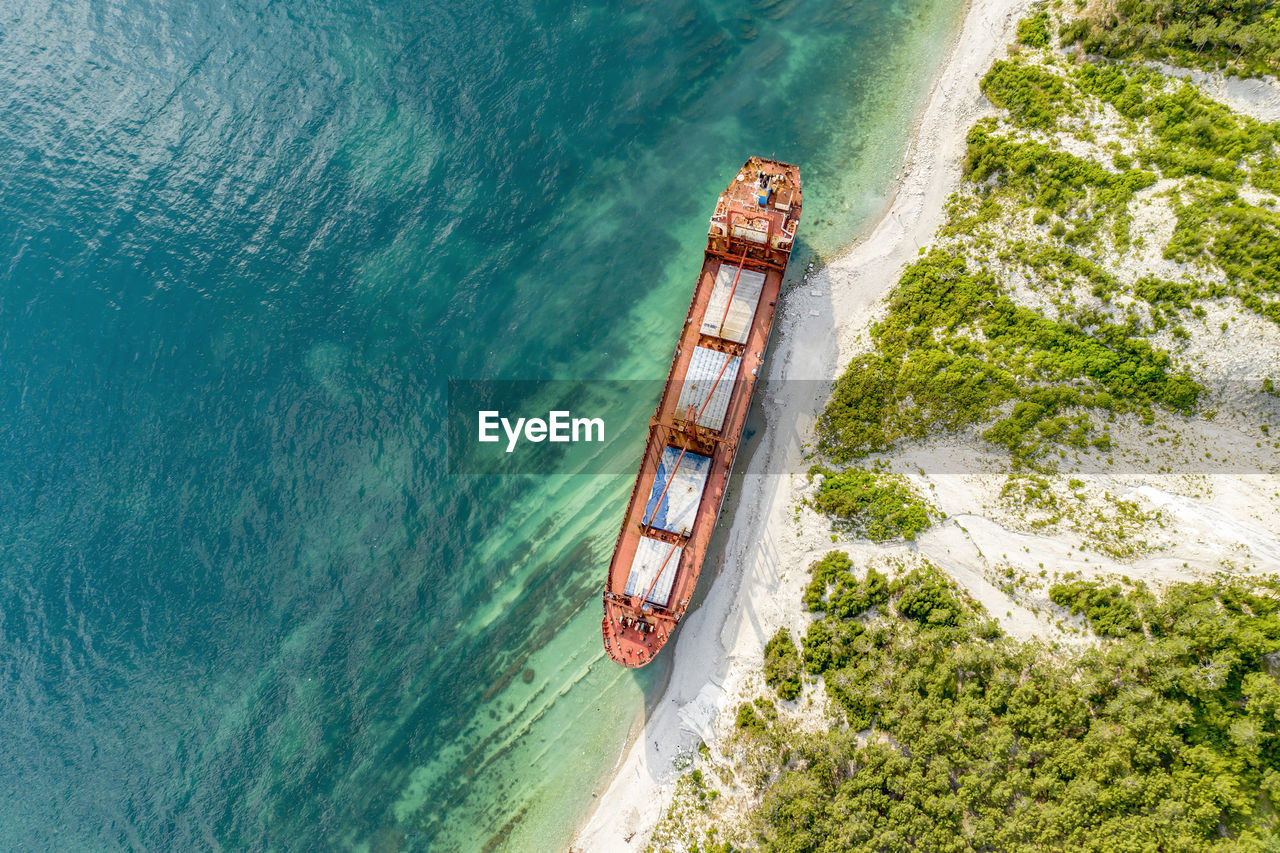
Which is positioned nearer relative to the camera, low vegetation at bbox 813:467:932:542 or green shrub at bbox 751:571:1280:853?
green shrub at bbox 751:571:1280:853

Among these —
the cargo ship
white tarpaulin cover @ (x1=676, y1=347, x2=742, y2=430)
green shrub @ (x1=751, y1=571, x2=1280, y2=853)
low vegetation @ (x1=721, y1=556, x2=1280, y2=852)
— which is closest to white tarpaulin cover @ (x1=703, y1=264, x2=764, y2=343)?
the cargo ship

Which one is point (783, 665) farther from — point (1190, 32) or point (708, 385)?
point (1190, 32)

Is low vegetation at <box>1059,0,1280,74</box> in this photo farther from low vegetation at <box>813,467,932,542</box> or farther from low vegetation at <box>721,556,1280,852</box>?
low vegetation at <box>813,467,932,542</box>

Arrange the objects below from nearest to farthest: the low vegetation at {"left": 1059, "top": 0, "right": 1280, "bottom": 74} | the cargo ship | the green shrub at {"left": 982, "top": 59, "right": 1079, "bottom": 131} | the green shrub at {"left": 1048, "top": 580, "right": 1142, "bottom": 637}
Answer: the green shrub at {"left": 1048, "top": 580, "right": 1142, "bottom": 637}
the cargo ship
the low vegetation at {"left": 1059, "top": 0, "right": 1280, "bottom": 74}
the green shrub at {"left": 982, "top": 59, "right": 1079, "bottom": 131}

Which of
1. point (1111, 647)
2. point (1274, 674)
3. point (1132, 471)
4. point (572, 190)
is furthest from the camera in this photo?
point (572, 190)

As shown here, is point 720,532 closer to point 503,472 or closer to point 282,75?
point 503,472

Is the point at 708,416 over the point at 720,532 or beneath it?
over

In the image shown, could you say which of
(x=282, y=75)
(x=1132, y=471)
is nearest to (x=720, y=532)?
(x=1132, y=471)

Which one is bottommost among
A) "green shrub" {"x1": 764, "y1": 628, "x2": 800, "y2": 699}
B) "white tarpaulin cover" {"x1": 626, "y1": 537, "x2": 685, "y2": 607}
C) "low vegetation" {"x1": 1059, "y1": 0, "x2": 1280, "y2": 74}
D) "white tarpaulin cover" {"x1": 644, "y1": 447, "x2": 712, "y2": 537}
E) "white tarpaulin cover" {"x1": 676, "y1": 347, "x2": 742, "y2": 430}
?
"green shrub" {"x1": 764, "y1": 628, "x2": 800, "y2": 699}
